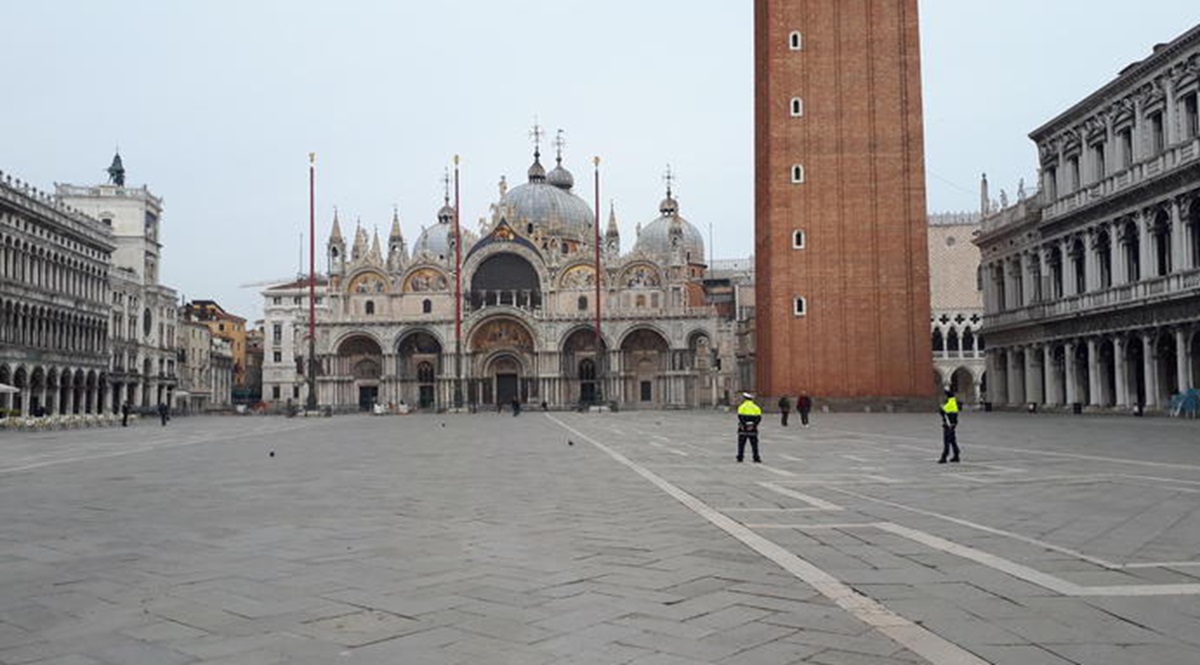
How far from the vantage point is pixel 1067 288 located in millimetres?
40562

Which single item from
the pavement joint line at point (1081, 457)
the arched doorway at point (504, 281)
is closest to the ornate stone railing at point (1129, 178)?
the pavement joint line at point (1081, 457)

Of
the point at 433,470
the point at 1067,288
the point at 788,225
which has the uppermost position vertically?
the point at 788,225

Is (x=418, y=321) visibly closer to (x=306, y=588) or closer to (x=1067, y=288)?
(x=1067, y=288)

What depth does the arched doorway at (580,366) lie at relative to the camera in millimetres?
72250

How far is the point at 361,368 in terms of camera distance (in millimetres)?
74750

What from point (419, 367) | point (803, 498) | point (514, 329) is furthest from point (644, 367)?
point (803, 498)

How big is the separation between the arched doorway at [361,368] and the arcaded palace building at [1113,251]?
4564cm

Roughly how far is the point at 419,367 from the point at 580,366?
41.0 ft

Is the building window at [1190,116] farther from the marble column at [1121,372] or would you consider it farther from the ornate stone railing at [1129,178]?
the marble column at [1121,372]

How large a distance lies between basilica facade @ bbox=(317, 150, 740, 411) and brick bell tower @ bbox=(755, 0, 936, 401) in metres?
24.3

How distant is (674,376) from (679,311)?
471cm

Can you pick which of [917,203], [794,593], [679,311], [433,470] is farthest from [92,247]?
[794,593]

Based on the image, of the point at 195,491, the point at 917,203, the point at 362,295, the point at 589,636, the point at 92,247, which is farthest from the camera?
the point at 362,295

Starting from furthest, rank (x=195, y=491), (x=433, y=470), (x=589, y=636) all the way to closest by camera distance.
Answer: (x=433, y=470)
(x=195, y=491)
(x=589, y=636)
